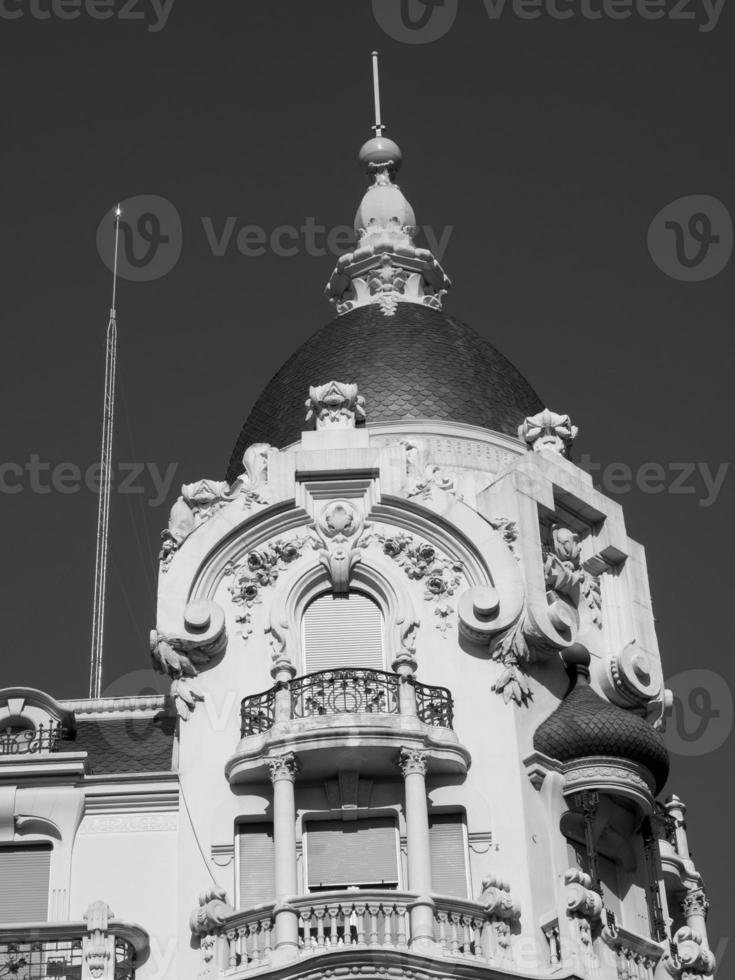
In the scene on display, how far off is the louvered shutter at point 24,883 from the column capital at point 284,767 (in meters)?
4.00

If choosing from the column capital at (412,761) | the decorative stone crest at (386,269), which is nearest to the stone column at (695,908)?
the column capital at (412,761)

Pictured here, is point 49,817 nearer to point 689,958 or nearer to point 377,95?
point 689,958

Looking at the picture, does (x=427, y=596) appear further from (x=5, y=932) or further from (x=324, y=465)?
(x=5, y=932)

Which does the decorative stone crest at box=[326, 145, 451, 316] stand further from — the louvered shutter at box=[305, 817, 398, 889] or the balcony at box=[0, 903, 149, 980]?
the balcony at box=[0, 903, 149, 980]

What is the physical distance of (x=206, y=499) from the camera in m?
37.5

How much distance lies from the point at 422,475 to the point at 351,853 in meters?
6.89

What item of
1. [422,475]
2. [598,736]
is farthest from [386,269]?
[598,736]

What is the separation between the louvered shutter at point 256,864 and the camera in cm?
3397

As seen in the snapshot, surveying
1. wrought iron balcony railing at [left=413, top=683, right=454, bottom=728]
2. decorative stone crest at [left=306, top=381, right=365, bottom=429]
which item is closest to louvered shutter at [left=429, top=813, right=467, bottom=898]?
wrought iron balcony railing at [left=413, top=683, right=454, bottom=728]

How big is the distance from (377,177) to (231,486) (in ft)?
34.3

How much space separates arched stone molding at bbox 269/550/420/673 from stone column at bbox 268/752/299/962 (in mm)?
2327

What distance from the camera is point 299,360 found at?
42844 millimetres

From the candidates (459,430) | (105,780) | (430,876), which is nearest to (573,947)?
(430,876)

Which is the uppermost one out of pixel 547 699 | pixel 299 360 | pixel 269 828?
pixel 299 360
